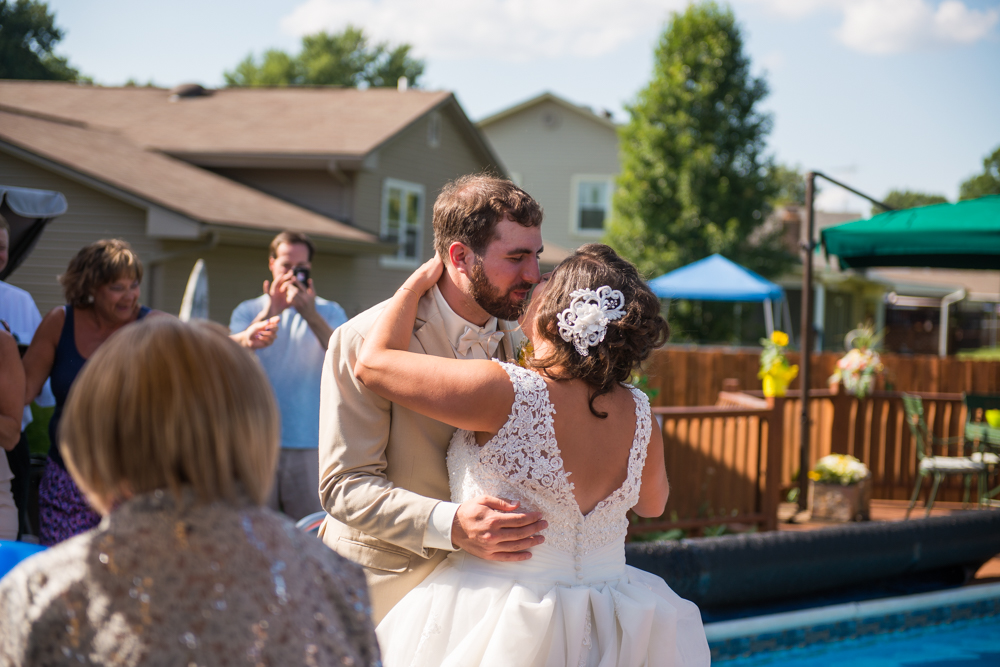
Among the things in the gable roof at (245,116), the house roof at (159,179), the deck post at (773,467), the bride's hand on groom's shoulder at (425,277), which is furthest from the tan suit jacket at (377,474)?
the gable roof at (245,116)

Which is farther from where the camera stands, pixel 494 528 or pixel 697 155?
pixel 697 155

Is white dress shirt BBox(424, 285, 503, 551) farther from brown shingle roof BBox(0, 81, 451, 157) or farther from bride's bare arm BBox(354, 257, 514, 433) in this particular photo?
brown shingle roof BBox(0, 81, 451, 157)

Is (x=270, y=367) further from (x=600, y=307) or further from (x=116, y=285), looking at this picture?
(x=600, y=307)

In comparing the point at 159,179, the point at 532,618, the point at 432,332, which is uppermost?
the point at 159,179

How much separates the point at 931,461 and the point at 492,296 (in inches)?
275

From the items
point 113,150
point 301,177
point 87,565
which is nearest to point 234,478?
point 87,565

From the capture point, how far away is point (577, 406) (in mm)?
2041

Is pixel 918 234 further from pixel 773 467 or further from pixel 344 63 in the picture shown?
pixel 344 63

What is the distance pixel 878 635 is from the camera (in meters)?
5.28

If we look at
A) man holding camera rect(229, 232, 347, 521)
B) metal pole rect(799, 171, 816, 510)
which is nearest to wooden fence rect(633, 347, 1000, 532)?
Result: metal pole rect(799, 171, 816, 510)

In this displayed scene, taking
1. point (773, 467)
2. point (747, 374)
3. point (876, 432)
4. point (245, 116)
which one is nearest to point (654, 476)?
point (773, 467)

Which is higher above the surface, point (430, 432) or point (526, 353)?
point (526, 353)

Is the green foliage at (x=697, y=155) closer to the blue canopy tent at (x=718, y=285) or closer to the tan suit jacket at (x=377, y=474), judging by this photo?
the blue canopy tent at (x=718, y=285)

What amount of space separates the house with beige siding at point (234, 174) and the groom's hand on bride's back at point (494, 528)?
10448mm
